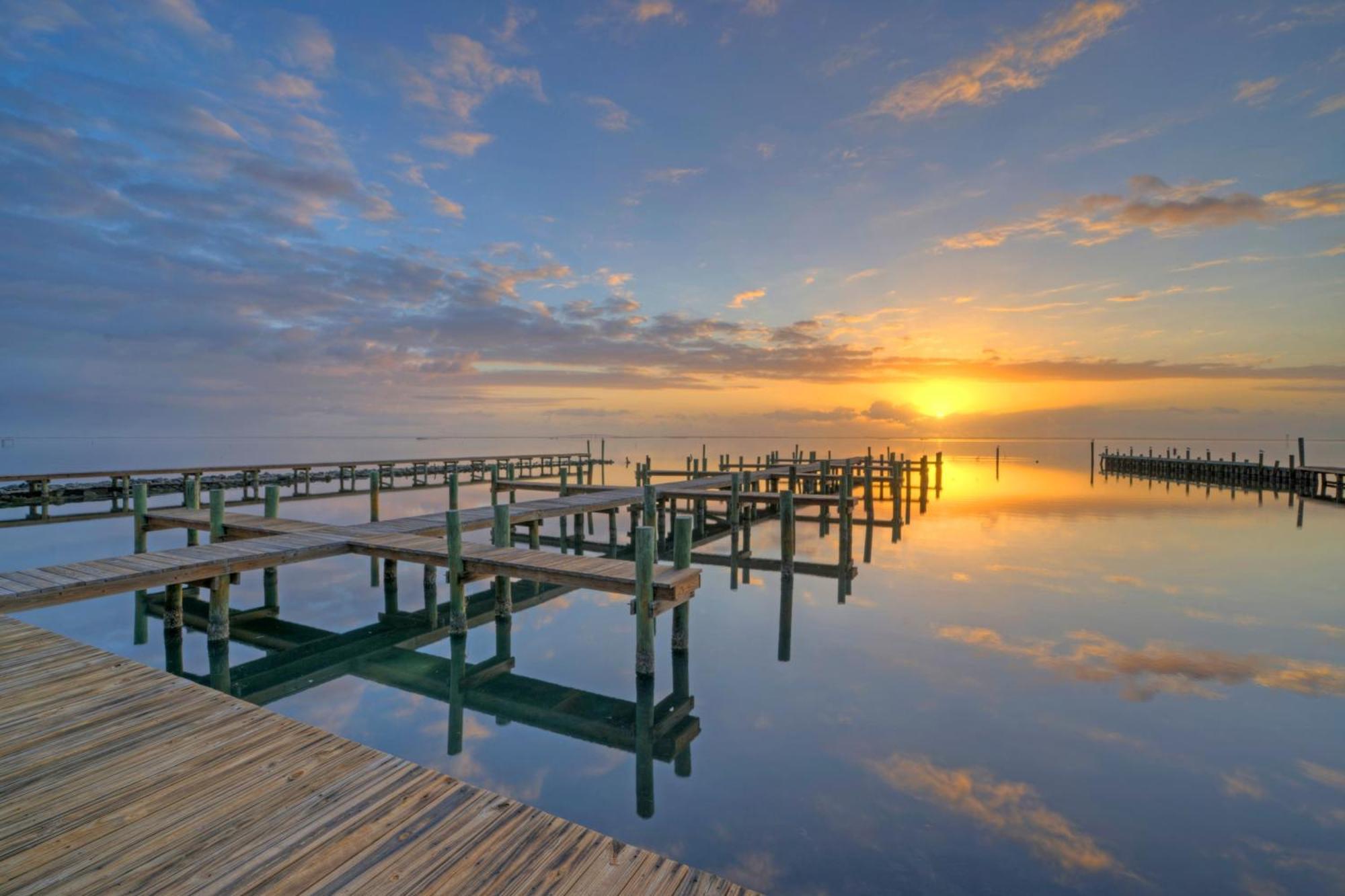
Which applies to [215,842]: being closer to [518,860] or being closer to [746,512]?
[518,860]

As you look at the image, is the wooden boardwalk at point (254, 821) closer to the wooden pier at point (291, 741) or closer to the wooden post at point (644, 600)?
the wooden pier at point (291, 741)

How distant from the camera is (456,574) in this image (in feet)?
37.1

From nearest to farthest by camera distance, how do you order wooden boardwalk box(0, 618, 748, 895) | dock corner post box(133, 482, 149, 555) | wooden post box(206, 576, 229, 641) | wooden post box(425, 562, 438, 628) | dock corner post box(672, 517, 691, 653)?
wooden boardwalk box(0, 618, 748, 895)
dock corner post box(672, 517, 691, 653)
wooden post box(206, 576, 229, 641)
wooden post box(425, 562, 438, 628)
dock corner post box(133, 482, 149, 555)

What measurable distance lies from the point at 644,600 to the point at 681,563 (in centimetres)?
128

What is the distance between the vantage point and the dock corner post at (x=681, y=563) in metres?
10.1

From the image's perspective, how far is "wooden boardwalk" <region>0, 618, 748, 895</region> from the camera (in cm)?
322

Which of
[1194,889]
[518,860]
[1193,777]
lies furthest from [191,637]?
[1193,777]

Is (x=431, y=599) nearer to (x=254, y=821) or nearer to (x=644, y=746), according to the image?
(x=644, y=746)

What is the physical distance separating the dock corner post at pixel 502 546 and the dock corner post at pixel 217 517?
600 centimetres

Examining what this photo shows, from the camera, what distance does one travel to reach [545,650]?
1195 cm

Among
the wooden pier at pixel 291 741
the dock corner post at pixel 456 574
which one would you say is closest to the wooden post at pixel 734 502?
the wooden pier at pixel 291 741

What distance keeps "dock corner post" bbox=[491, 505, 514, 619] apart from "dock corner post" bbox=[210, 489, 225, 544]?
5997mm

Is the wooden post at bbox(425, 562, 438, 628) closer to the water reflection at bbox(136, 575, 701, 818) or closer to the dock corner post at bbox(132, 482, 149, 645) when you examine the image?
the water reflection at bbox(136, 575, 701, 818)

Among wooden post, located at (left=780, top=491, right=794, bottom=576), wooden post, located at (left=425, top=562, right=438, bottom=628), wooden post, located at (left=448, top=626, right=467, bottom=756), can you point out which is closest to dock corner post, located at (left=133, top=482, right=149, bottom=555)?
wooden post, located at (left=425, top=562, right=438, bottom=628)
